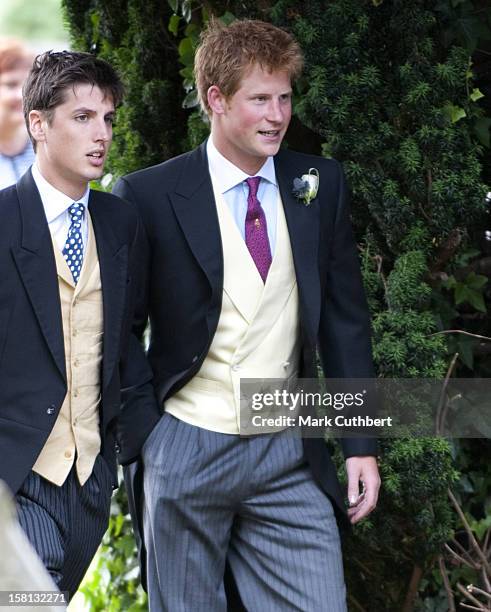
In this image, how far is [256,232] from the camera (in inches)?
134

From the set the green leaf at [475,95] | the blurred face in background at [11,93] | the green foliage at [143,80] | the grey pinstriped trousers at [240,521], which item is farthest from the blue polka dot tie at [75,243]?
the blurred face in background at [11,93]

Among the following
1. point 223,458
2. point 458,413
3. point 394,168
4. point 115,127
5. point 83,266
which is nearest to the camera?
point 83,266

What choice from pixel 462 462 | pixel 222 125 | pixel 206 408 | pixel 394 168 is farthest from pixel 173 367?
pixel 462 462

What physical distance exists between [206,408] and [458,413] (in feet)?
3.72

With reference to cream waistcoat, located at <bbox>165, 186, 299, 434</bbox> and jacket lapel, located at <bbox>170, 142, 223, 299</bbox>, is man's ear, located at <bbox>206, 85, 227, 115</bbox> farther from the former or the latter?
cream waistcoat, located at <bbox>165, 186, 299, 434</bbox>

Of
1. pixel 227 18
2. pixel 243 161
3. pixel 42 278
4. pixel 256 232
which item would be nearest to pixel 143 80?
pixel 227 18

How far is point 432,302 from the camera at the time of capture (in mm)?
4098

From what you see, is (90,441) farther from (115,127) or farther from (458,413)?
(115,127)

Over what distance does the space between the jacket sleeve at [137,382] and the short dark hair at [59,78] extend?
13.3 inches

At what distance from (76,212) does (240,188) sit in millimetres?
473

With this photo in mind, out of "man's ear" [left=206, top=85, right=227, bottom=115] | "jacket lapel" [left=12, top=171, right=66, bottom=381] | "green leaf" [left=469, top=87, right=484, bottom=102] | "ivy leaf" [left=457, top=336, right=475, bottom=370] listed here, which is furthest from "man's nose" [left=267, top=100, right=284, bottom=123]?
"ivy leaf" [left=457, top=336, right=475, bottom=370]

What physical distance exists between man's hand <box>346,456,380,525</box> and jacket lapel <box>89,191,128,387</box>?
75 cm

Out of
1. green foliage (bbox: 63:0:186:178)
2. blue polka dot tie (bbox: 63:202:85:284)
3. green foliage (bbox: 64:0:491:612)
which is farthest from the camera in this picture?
green foliage (bbox: 63:0:186:178)

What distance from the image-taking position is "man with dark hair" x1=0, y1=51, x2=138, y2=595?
9.93ft
